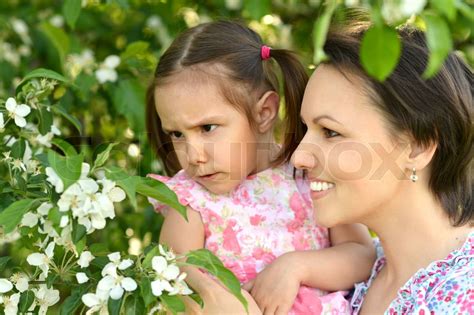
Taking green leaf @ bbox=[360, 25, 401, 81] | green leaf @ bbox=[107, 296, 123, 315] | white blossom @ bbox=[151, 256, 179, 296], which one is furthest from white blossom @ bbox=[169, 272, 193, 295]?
green leaf @ bbox=[360, 25, 401, 81]

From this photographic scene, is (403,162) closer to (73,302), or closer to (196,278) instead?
(196,278)

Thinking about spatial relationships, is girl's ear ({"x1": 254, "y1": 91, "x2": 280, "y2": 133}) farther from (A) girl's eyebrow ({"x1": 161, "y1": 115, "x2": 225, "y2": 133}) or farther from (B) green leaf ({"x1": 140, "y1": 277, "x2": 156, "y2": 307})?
(B) green leaf ({"x1": 140, "y1": 277, "x2": 156, "y2": 307})

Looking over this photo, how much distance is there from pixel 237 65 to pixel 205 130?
22 centimetres

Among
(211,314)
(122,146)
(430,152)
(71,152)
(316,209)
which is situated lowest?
(122,146)

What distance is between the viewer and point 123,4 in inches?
116

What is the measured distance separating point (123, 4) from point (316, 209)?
103cm

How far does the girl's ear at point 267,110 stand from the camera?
2.58m

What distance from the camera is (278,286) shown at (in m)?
2.38

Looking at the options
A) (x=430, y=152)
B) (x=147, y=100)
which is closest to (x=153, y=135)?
(x=147, y=100)

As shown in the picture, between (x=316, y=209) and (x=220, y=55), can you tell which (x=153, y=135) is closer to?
(x=220, y=55)

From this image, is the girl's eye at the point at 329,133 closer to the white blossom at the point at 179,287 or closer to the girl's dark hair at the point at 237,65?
the girl's dark hair at the point at 237,65

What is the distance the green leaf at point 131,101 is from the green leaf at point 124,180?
1290mm

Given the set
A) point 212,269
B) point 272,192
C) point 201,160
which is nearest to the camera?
point 212,269

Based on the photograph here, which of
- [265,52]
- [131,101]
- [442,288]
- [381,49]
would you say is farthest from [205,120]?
[381,49]
